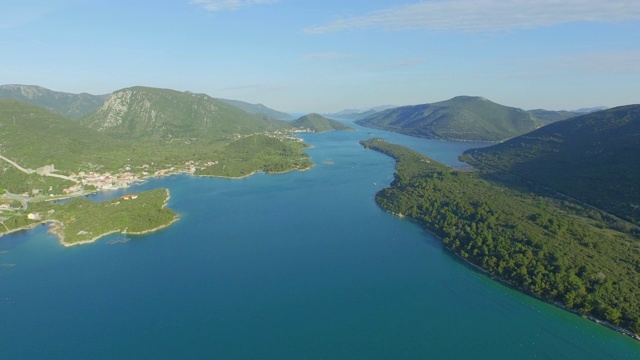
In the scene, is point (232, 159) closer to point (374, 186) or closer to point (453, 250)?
point (374, 186)

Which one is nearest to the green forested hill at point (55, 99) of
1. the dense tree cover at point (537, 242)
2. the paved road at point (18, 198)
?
the paved road at point (18, 198)

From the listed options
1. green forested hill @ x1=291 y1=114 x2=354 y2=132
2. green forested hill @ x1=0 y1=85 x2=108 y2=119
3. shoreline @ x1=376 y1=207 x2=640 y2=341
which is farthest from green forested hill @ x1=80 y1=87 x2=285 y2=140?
shoreline @ x1=376 y1=207 x2=640 y2=341

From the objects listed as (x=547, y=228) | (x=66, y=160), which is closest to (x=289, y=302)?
(x=547, y=228)

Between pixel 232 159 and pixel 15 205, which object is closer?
pixel 15 205

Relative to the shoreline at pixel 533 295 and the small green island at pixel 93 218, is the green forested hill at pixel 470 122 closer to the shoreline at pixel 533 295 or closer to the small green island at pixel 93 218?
the shoreline at pixel 533 295

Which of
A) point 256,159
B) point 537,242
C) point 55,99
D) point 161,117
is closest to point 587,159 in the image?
point 537,242

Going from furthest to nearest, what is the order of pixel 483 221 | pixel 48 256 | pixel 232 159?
pixel 232 159
pixel 483 221
pixel 48 256
